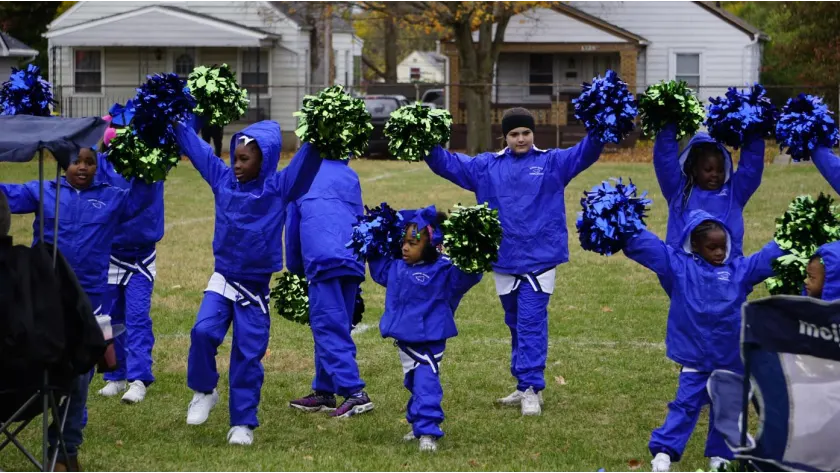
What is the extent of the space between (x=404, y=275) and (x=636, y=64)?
111ft

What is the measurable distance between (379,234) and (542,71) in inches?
1380

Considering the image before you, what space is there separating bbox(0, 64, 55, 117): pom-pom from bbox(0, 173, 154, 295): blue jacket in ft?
1.88

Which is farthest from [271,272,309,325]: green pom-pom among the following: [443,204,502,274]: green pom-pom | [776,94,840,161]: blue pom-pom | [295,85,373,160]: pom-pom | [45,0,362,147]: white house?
[45,0,362,147]: white house

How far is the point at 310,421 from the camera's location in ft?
26.7

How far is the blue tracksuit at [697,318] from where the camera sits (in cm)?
665

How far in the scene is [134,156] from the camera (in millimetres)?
7477

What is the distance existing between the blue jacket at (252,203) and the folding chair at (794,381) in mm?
2787

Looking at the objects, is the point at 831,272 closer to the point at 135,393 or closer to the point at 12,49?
the point at 135,393

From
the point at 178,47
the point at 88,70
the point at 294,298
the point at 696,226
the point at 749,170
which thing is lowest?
the point at 294,298

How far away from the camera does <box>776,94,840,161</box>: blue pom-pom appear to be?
7324mm

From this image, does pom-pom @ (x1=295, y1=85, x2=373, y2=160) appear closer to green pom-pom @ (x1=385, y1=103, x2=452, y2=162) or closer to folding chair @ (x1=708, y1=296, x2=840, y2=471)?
green pom-pom @ (x1=385, y1=103, x2=452, y2=162)

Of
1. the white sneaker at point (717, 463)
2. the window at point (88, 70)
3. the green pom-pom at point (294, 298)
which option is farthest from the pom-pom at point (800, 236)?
the window at point (88, 70)

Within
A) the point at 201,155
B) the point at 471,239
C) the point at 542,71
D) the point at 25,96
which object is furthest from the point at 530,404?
the point at 542,71

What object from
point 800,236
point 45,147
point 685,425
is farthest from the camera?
point 800,236
